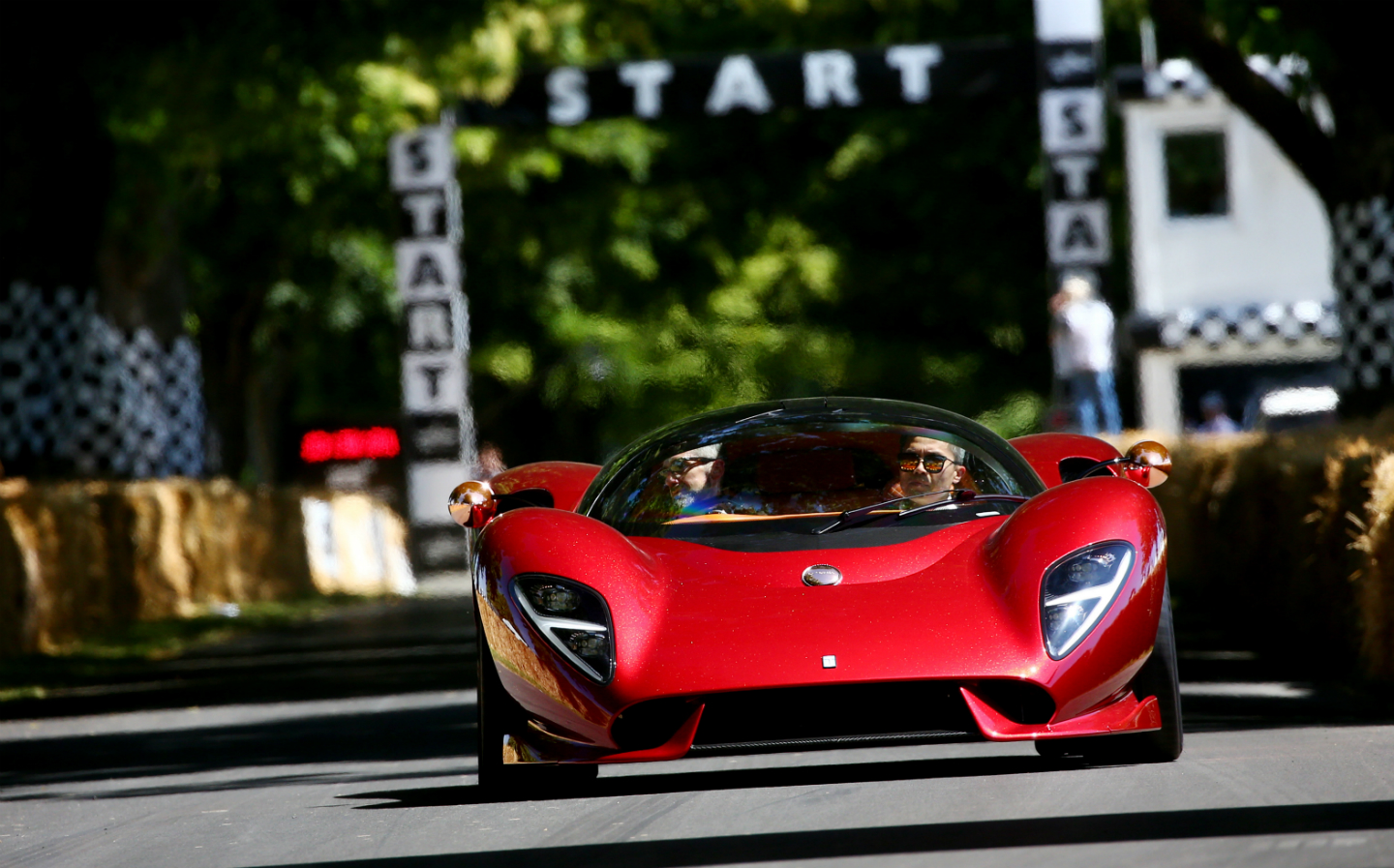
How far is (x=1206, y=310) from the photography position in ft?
107

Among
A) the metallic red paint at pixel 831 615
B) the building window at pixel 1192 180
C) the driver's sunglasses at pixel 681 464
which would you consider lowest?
the metallic red paint at pixel 831 615

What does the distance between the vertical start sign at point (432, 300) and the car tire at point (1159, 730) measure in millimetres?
18102

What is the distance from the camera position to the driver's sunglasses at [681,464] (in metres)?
7.78

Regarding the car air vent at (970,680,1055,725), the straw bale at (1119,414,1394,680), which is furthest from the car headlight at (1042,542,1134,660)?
the straw bale at (1119,414,1394,680)

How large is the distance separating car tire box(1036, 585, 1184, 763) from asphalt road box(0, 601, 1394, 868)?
0.23ft

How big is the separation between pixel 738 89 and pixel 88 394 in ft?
22.4

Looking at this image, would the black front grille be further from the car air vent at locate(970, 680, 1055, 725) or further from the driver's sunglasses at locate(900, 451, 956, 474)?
the driver's sunglasses at locate(900, 451, 956, 474)

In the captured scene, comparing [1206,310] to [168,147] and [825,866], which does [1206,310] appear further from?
[825,866]

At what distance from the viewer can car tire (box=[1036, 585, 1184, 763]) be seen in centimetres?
668

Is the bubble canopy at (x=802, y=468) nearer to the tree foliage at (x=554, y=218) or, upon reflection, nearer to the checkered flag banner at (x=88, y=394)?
the tree foliage at (x=554, y=218)

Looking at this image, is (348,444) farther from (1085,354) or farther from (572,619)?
(572,619)

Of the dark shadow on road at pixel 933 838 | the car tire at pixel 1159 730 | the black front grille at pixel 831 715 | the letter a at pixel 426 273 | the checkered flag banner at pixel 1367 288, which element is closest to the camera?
the dark shadow on road at pixel 933 838

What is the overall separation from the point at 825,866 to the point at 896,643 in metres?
0.97

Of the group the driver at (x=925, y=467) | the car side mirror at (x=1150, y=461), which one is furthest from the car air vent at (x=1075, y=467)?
the driver at (x=925, y=467)
